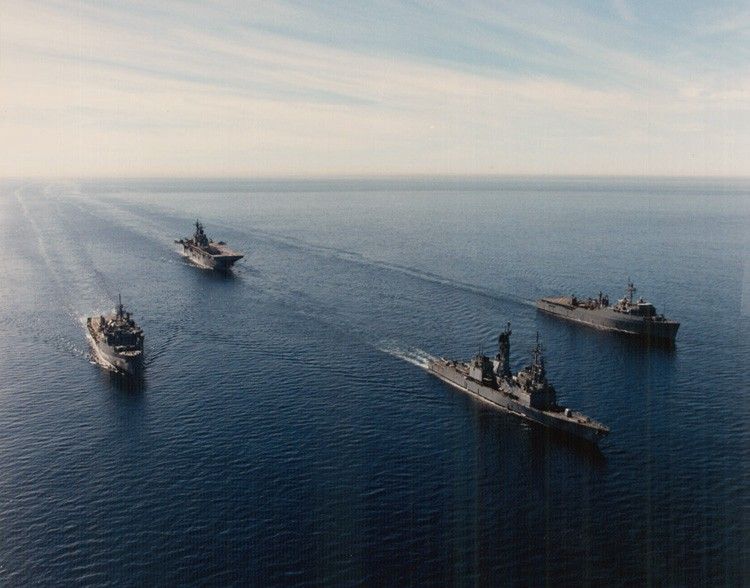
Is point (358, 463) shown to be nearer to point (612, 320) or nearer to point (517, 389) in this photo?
point (517, 389)

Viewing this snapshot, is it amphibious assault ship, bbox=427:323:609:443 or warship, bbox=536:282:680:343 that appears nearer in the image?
amphibious assault ship, bbox=427:323:609:443

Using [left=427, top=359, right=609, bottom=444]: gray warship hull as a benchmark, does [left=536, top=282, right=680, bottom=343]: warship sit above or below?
above

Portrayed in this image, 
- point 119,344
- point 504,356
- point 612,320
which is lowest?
point 612,320

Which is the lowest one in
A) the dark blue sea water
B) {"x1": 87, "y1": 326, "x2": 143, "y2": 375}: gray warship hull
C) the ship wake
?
→ the dark blue sea water

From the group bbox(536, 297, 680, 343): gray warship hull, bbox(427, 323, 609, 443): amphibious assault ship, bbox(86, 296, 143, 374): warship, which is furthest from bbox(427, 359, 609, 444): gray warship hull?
bbox(86, 296, 143, 374): warship

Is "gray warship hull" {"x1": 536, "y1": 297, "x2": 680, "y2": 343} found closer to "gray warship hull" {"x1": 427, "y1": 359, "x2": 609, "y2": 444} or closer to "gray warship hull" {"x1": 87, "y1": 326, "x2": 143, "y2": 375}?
"gray warship hull" {"x1": 427, "y1": 359, "x2": 609, "y2": 444}

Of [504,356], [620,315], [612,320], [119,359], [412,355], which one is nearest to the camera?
[504,356]

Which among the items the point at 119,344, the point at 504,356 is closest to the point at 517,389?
the point at 504,356
